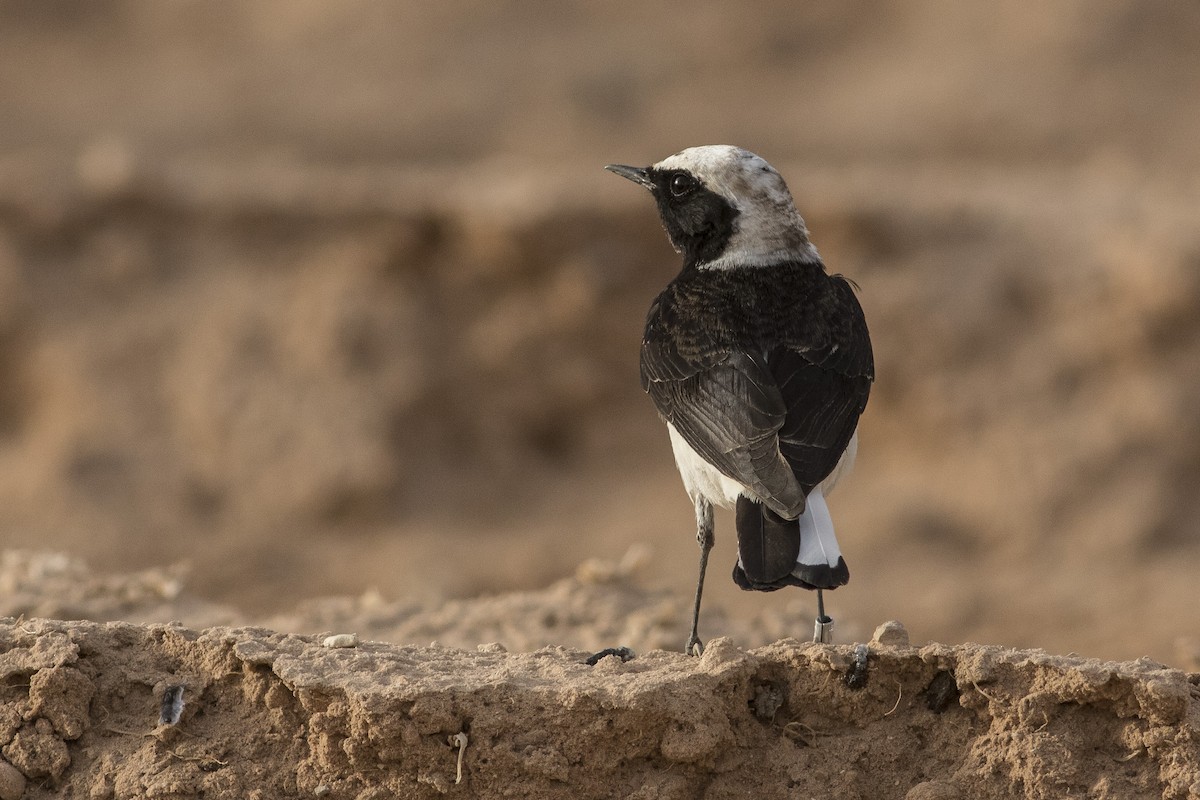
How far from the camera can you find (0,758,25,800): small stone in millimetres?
5355

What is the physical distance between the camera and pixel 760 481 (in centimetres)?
650

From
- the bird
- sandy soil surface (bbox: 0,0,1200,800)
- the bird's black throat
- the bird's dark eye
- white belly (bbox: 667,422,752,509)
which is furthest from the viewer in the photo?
sandy soil surface (bbox: 0,0,1200,800)

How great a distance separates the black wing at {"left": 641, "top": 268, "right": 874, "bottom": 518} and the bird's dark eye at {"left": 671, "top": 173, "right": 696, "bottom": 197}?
553 millimetres

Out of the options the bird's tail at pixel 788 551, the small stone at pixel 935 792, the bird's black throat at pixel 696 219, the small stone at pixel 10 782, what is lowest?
the small stone at pixel 10 782

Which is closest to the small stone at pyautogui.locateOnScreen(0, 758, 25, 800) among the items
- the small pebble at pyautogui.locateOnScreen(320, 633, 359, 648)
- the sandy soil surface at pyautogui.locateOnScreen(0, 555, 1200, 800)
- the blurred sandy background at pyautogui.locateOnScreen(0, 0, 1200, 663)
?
the sandy soil surface at pyautogui.locateOnScreen(0, 555, 1200, 800)

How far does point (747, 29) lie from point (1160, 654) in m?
15.9

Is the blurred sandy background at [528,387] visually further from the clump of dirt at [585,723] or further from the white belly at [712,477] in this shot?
the clump of dirt at [585,723]

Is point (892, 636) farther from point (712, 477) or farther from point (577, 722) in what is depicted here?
point (712, 477)

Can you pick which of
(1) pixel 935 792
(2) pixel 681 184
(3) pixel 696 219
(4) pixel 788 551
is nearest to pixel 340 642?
(4) pixel 788 551

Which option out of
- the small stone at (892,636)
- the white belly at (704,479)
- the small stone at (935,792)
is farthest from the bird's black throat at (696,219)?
the small stone at (935,792)

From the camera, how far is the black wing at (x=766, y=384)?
21.9ft

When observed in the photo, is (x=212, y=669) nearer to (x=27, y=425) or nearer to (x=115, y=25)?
(x=27, y=425)

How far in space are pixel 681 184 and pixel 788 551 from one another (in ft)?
8.21

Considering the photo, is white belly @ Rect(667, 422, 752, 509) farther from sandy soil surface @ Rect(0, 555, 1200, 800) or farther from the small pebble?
the small pebble
